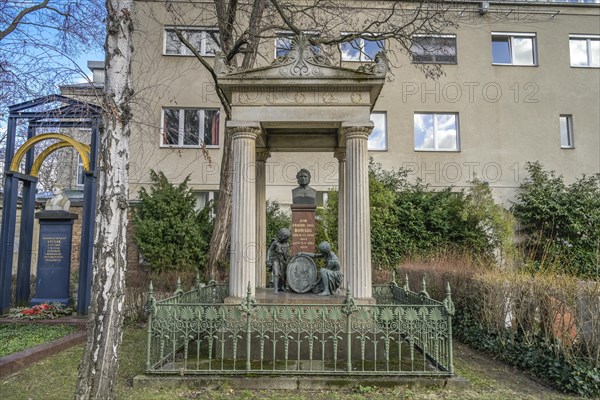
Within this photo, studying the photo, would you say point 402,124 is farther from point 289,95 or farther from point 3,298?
point 3,298

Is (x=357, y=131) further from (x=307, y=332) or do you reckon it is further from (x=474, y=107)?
(x=474, y=107)

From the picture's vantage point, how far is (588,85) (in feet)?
57.9

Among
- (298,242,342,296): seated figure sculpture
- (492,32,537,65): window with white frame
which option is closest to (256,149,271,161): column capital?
(298,242,342,296): seated figure sculpture

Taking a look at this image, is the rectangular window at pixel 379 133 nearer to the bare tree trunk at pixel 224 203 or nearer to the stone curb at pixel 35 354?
the bare tree trunk at pixel 224 203


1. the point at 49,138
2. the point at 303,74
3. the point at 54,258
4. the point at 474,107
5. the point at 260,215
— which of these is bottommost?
the point at 54,258

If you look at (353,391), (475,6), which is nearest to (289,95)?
(353,391)

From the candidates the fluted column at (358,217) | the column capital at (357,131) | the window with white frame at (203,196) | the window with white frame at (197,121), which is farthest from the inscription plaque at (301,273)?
the window with white frame at (197,121)

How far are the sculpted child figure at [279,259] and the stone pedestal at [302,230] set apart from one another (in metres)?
0.24

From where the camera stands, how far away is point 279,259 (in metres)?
7.91

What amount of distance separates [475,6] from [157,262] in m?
16.7

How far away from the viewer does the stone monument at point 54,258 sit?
10.2m

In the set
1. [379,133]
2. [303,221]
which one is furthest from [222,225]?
[379,133]

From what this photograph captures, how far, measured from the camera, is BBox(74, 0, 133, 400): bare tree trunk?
11.7 ft

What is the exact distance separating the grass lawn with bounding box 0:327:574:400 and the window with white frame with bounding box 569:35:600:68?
17051 millimetres
